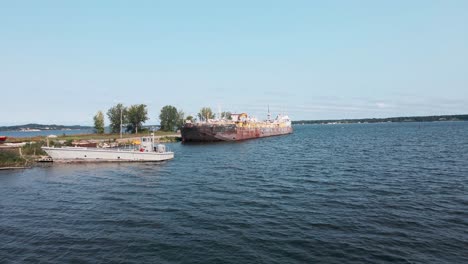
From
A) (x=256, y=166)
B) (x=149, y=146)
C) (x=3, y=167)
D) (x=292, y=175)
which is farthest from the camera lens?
(x=149, y=146)

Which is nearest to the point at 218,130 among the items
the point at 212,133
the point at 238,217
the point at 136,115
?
the point at 212,133

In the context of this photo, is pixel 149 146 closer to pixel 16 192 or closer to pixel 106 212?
pixel 16 192

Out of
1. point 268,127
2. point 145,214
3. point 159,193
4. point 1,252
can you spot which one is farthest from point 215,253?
point 268,127

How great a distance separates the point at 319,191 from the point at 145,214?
632 inches

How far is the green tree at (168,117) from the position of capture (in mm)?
159750

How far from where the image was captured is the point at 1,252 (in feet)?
56.3

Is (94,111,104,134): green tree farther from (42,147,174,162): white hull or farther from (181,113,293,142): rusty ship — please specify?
(42,147,174,162): white hull

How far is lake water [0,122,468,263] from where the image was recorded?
16.7 meters

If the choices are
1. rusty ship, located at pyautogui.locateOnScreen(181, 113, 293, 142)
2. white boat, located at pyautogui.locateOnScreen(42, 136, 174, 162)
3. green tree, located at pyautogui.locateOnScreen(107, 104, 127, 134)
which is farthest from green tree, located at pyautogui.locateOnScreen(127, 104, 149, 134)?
white boat, located at pyautogui.locateOnScreen(42, 136, 174, 162)

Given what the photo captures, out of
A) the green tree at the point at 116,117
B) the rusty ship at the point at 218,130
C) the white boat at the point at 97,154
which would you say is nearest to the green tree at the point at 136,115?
the green tree at the point at 116,117

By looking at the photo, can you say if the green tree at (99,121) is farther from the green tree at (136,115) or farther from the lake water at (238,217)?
the lake water at (238,217)

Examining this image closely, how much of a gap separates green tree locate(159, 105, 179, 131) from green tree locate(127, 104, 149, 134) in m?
19.3

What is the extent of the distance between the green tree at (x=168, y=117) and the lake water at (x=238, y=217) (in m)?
118

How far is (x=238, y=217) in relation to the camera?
23.0 metres
